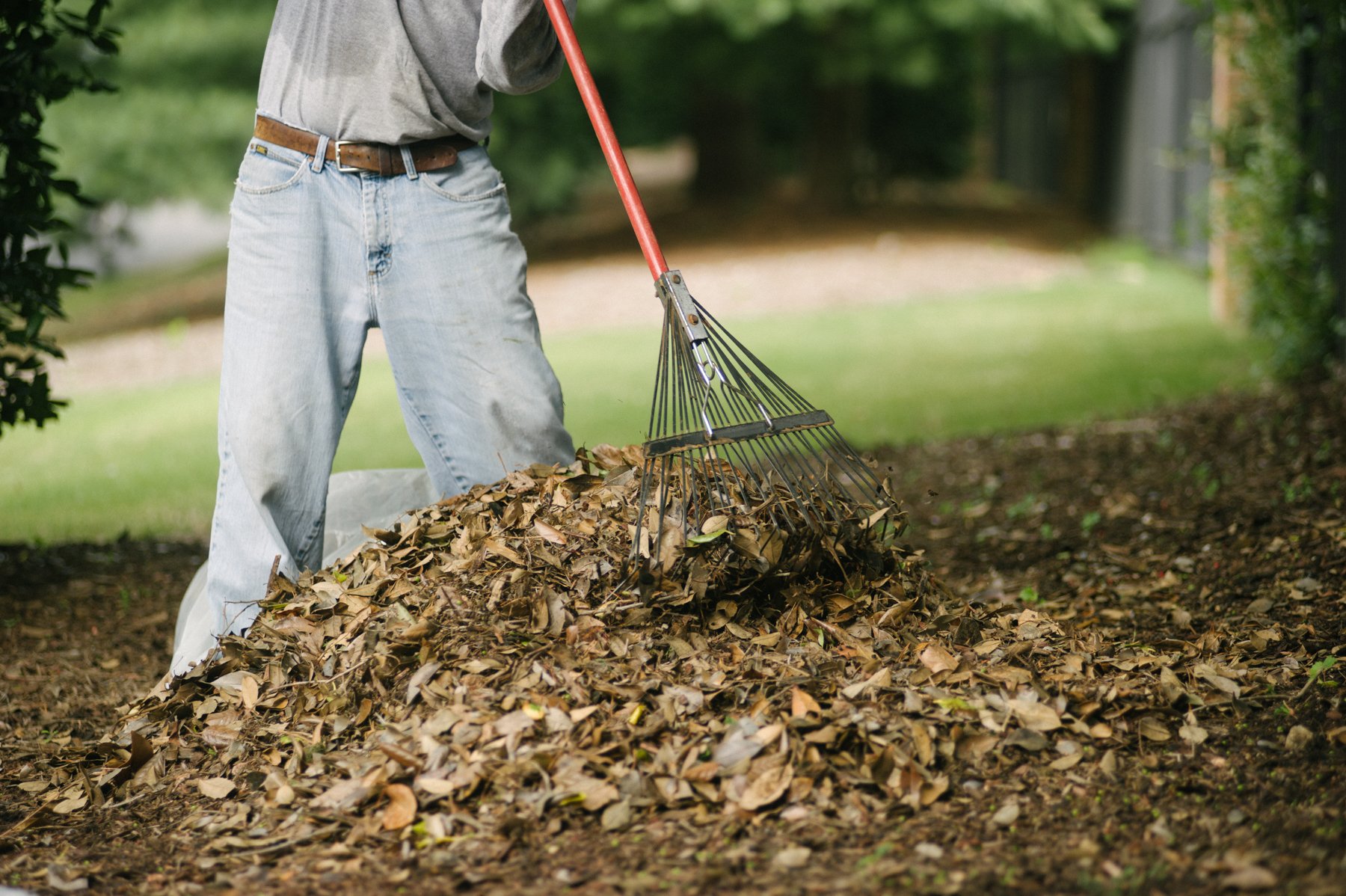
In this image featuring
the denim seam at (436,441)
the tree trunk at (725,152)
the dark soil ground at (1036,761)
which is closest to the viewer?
the dark soil ground at (1036,761)

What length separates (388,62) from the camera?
3.07 m

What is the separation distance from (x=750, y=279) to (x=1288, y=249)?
20.6 ft

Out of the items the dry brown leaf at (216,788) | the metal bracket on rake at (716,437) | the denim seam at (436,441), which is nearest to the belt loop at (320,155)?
the denim seam at (436,441)

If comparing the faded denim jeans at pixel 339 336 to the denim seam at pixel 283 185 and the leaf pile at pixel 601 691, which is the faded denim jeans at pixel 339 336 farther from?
the leaf pile at pixel 601 691

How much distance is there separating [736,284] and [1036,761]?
9.87 metres

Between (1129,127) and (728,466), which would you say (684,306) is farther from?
(1129,127)

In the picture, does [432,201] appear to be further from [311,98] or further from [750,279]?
[750,279]

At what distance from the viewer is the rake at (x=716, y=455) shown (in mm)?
2781

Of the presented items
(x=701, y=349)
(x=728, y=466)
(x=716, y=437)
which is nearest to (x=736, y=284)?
(x=728, y=466)

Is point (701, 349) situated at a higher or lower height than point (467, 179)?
lower

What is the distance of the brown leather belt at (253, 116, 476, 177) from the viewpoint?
3.10m

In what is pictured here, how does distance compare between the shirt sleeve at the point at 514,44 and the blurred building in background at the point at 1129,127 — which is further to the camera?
the blurred building in background at the point at 1129,127

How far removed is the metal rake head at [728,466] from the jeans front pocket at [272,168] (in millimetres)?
912

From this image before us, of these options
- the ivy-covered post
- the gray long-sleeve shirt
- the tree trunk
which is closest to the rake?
the gray long-sleeve shirt
